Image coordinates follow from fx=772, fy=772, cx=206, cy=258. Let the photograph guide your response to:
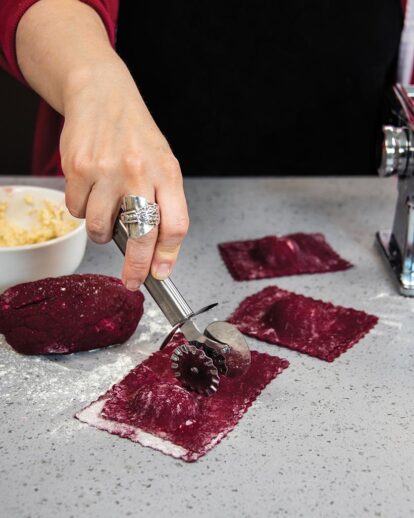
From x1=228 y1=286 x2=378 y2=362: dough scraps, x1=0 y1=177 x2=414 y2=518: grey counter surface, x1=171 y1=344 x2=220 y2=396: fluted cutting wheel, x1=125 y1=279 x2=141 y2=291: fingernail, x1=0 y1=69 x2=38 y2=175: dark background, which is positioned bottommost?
x1=0 y1=69 x2=38 y2=175: dark background

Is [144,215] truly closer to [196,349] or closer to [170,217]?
[170,217]

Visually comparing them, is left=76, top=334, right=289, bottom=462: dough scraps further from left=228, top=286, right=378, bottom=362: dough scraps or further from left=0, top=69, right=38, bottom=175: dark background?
left=0, top=69, right=38, bottom=175: dark background

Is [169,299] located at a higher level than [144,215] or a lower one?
lower

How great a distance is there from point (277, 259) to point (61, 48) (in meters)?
0.51

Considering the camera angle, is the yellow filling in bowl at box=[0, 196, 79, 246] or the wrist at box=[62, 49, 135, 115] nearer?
the wrist at box=[62, 49, 135, 115]

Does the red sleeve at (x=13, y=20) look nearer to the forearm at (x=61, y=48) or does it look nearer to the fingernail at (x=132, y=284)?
the forearm at (x=61, y=48)

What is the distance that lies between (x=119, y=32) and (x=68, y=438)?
1065 millimetres

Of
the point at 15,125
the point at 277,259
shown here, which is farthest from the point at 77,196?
the point at 15,125

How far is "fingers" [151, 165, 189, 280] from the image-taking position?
90cm

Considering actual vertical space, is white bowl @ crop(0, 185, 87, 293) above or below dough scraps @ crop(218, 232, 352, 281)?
above

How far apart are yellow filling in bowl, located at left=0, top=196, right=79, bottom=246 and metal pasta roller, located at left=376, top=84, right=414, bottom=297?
520mm

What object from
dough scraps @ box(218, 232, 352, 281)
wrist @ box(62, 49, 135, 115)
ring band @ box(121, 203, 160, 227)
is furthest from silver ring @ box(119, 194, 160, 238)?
dough scraps @ box(218, 232, 352, 281)

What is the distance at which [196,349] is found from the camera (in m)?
0.96

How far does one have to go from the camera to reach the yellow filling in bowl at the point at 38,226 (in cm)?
123
